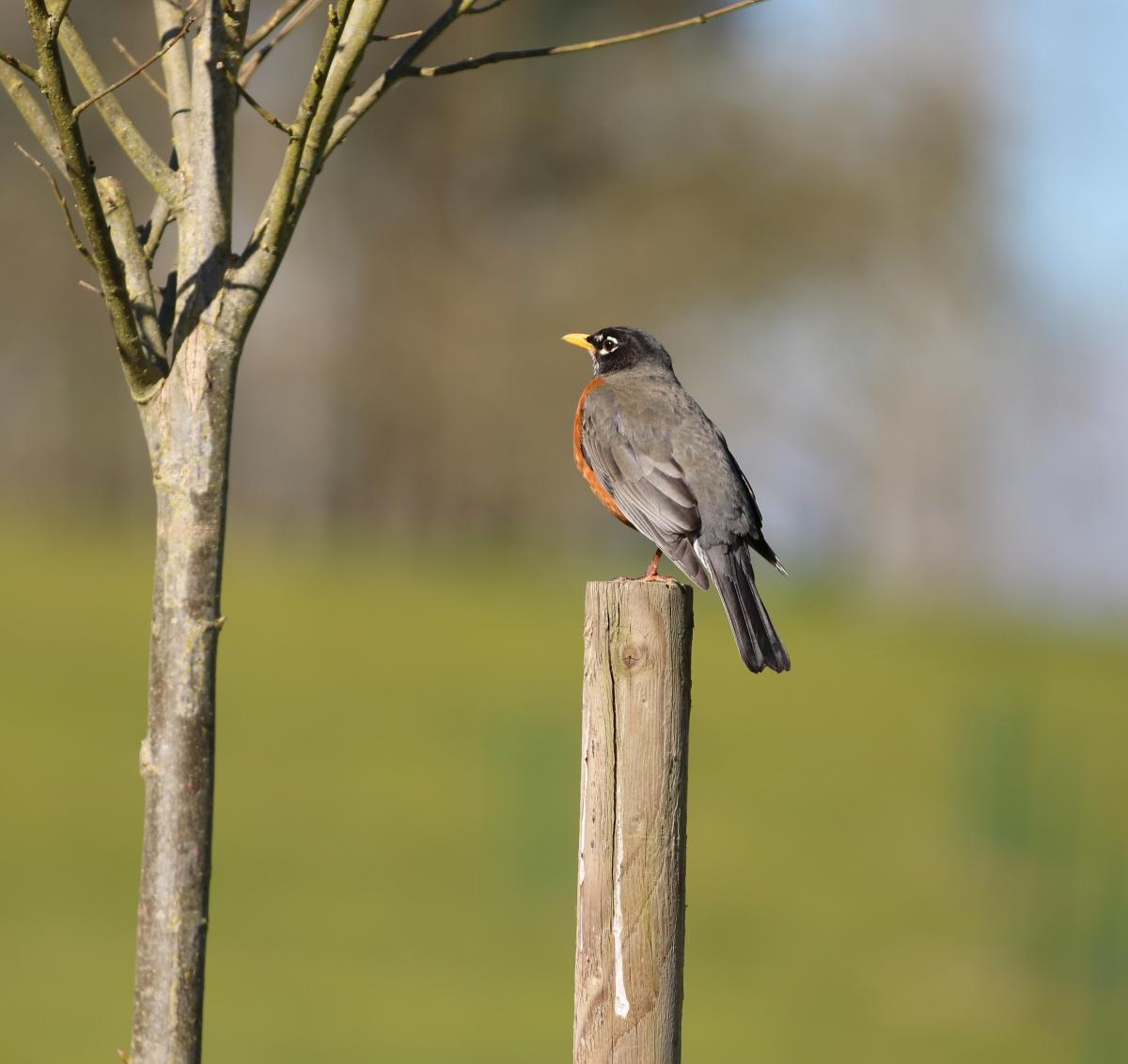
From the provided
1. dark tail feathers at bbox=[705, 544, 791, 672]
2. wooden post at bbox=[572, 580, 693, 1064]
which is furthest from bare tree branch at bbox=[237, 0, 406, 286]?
dark tail feathers at bbox=[705, 544, 791, 672]

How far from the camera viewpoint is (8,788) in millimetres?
15242

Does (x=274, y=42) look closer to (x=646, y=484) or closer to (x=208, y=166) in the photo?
(x=208, y=166)

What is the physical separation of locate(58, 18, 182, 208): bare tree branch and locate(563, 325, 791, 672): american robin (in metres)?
1.91

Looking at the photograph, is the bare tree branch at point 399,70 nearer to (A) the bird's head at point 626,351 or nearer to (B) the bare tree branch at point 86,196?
(B) the bare tree branch at point 86,196

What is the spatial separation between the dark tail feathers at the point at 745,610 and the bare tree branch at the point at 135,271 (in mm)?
1686

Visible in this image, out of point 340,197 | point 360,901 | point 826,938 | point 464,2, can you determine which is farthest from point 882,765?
point 340,197

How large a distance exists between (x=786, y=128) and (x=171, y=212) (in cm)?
3002

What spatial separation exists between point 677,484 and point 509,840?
10.9 metres

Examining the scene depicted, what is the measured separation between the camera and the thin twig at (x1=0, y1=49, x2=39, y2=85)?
107 inches

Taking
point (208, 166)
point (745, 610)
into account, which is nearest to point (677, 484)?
point (745, 610)

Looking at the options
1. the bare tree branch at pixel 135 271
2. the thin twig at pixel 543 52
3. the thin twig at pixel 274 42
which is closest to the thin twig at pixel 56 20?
the bare tree branch at pixel 135 271

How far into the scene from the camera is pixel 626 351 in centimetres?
574

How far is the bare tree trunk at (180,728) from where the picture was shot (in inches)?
118

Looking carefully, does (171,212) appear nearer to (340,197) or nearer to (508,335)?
(508,335)
